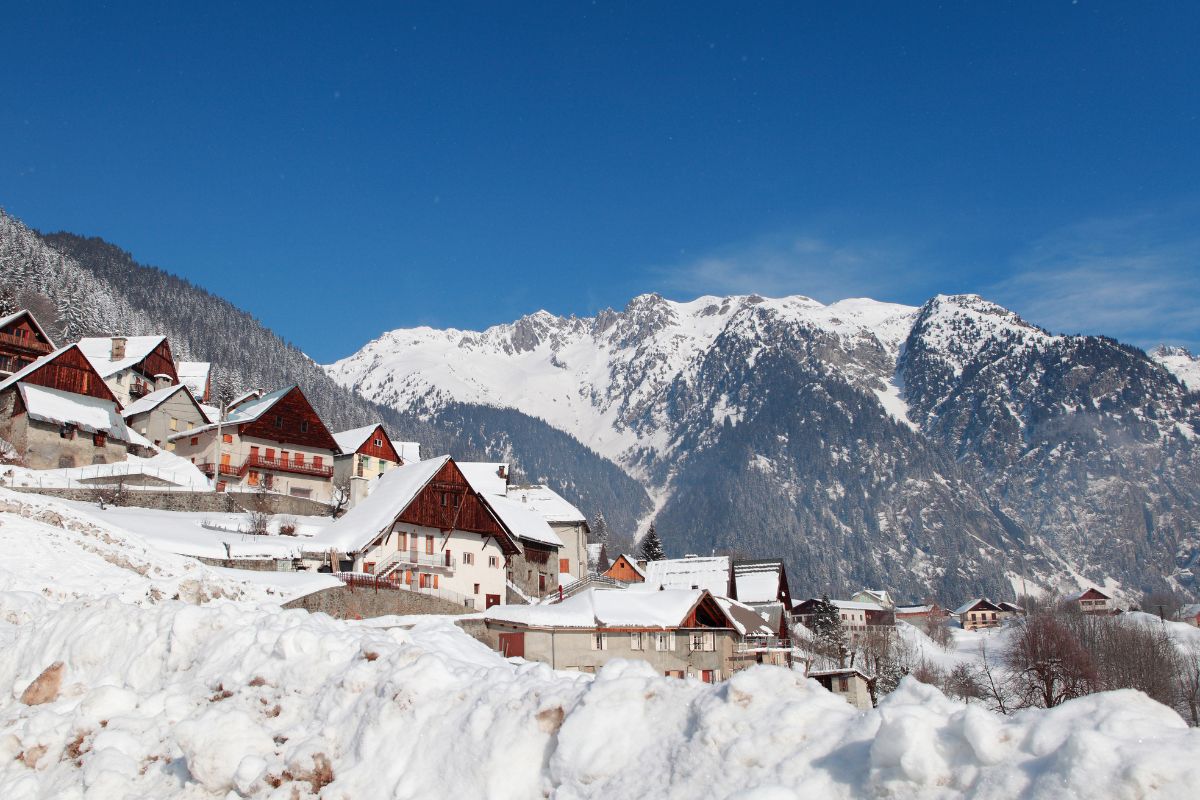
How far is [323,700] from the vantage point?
1227 centimetres

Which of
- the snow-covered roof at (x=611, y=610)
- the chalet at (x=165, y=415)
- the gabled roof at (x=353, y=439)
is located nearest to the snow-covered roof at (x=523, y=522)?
the gabled roof at (x=353, y=439)

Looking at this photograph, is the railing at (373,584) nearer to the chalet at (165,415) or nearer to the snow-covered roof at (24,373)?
the snow-covered roof at (24,373)

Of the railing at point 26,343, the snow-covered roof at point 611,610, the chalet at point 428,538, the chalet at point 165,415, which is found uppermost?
the railing at point 26,343

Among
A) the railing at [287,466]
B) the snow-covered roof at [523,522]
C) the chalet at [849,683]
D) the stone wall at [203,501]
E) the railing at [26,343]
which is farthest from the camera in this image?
the railing at [287,466]

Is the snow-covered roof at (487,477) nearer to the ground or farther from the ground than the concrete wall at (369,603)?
farther from the ground

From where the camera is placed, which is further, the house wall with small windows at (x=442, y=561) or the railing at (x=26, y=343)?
the railing at (x=26, y=343)

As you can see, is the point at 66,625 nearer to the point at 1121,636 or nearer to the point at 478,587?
the point at 478,587

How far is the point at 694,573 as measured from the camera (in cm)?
8025

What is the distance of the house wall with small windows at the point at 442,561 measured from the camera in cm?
5325

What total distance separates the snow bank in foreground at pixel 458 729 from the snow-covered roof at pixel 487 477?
67007mm

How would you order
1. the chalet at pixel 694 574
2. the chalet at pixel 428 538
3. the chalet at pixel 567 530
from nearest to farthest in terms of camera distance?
the chalet at pixel 428 538
the chalet at pixel 694 574
the chalet at pixel 567 530

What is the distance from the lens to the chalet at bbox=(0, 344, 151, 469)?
6219 centimetres

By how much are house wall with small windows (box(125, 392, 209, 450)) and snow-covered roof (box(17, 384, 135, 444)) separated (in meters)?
9.84

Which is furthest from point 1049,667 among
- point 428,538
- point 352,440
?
point 352,440
